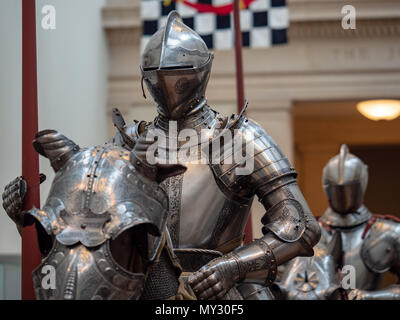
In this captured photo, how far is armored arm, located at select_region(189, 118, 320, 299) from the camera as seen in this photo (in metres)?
2.57

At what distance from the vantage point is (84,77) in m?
6.02

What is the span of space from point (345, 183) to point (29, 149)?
329cm

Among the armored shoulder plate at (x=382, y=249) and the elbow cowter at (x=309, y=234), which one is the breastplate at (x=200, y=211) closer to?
the elbow cowter at (x=309, y=234)

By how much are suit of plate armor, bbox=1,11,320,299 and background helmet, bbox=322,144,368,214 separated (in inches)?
99.7

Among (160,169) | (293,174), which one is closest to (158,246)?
(160,169)

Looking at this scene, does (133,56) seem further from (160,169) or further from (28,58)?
(160,169)

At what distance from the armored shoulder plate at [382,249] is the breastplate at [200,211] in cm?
240

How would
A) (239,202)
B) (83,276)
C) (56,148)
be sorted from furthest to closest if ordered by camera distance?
(239,202) → (56,148) → (83,276)

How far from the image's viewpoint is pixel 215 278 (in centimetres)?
238

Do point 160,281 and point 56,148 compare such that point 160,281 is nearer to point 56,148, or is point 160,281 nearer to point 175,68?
point 56,148

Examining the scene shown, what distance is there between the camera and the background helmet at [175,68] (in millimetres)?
2812
